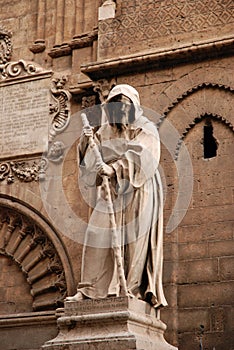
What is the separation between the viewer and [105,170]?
7.21 m

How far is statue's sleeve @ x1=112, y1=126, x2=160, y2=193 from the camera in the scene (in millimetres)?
7246

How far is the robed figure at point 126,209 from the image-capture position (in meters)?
7.11

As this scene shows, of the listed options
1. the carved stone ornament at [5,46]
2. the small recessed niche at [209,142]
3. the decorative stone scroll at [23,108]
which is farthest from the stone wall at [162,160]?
the carved stone ornament at [5,46]

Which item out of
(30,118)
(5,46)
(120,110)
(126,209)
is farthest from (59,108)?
(126,209)

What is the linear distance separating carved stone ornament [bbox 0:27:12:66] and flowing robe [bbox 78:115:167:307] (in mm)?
4021

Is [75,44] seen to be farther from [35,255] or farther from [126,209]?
[126,209]

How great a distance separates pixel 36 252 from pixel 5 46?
2.82 meters

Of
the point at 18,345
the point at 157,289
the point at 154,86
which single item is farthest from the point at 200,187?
the point at 18,345

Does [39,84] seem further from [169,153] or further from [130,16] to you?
[169,153]

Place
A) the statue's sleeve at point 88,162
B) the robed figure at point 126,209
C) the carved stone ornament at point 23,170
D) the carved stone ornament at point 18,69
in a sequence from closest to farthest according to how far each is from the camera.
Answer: the robed figure at point 126,209
the statue's sleeve at point 88,162
the carved stone ornament at point 23,170
the carved stone ornament at point 18,69

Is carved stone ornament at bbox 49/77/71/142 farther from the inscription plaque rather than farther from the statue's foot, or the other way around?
the statue's foot

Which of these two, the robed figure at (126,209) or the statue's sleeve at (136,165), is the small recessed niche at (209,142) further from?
the statue's sleeve at (136,165)

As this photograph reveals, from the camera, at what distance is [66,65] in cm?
1073

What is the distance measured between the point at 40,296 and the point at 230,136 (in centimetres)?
284
